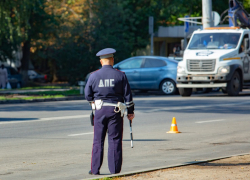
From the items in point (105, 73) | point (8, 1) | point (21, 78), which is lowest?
point (21, 78)

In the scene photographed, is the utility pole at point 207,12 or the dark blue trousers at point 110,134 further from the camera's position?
the utility pole at point 207,12

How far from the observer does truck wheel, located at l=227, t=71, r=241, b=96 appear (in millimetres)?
21062

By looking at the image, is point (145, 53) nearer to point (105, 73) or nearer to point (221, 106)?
point (221, 106)

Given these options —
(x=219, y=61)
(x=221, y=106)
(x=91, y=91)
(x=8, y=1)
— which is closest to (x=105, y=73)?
(x=91, y=91)

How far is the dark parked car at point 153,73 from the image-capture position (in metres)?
23.5

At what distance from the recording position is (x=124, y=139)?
1047 centimetres

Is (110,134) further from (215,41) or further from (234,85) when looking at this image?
(215,41)

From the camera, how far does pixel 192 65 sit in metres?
21.2

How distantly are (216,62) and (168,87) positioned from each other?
3.47 meters

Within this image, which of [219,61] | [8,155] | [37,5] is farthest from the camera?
[37,5]

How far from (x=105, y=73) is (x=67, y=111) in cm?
994

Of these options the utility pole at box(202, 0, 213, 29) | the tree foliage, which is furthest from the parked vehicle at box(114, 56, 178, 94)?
the tree foliage

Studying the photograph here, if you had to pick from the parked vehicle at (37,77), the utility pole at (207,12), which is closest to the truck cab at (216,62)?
the utility pole at (207,12)

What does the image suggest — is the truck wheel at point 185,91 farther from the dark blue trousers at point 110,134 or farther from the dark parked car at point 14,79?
the dark parked car at point 14,79
